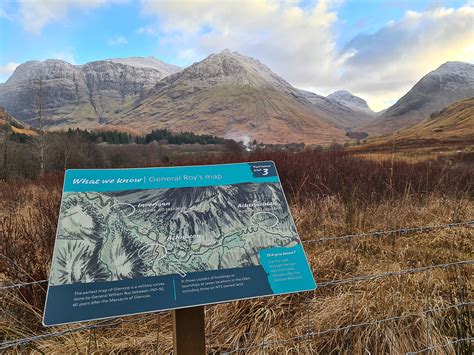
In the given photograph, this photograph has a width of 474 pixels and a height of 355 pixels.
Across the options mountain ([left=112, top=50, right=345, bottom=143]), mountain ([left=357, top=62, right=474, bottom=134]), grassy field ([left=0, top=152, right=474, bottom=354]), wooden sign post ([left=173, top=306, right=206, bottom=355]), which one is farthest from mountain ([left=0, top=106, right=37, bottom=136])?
mountain ([left=357, top=62, right=474, bottom=134])

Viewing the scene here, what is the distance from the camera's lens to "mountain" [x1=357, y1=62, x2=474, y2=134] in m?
159

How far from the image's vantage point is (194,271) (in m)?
1.56

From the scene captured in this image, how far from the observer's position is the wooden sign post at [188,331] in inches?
62.3

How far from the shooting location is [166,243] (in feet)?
5.31

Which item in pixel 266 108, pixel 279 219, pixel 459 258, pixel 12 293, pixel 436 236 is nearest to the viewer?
pixel 279 219

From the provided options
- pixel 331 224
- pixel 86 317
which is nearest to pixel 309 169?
pixel 331 224

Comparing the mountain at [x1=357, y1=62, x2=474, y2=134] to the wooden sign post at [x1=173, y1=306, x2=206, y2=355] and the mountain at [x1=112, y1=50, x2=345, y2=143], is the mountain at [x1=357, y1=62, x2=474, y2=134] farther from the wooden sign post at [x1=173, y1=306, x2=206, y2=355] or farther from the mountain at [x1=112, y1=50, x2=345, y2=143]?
the wooden sign post at [x1=173, y1=306, x2=206, y2=355]

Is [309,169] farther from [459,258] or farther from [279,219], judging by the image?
[279,219]

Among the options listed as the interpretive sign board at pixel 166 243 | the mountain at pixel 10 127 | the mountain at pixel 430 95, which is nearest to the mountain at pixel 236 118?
the mountain at pixel 430 95

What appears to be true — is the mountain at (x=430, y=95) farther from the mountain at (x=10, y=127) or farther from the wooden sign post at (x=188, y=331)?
the wooden sign post at (x=188, y=331)

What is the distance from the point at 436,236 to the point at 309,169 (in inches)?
192

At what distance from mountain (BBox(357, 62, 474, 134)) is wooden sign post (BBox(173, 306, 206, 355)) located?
17211 cm

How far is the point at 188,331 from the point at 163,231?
488 mm

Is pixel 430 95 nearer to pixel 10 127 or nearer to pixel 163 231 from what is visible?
pixel 10 127
